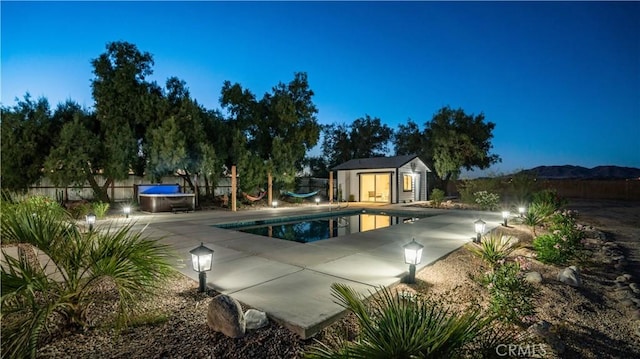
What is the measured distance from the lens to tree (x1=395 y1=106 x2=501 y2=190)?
744 inches

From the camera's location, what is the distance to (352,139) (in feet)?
85.6

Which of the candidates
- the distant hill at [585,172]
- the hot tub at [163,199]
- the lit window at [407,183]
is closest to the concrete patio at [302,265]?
the hot tub at [163,199]

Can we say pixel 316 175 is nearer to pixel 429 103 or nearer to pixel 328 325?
pixel 429 103

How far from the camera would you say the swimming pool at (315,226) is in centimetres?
754

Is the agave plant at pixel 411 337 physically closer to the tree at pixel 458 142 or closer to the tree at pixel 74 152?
the tree at pixel 74 152

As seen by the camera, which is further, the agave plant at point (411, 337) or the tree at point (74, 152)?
the tree at point (74, 152)

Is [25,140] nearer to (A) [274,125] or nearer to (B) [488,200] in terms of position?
(A) [274,125]

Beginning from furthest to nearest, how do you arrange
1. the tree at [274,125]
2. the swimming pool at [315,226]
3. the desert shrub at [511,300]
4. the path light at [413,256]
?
1. the tree at [274,125]
2. the swimming pool at [315,226]
3. the path light at [413,256]
4. the desert shrub at [511,300]

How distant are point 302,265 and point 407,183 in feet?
45.3

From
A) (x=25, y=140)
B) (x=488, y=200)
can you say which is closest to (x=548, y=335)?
(x=488, y=200)

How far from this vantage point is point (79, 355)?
178cm

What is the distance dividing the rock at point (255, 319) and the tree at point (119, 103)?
10.8 meters

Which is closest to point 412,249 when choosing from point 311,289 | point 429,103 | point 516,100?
point 311,289

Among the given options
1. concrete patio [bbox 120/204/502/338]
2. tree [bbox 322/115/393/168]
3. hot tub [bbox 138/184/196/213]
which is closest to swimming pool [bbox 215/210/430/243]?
concrete patio [bbox 120/204/502/338]
